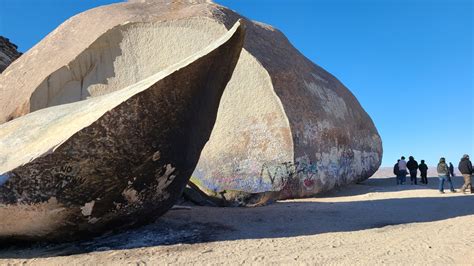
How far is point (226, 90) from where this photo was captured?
9742 mm

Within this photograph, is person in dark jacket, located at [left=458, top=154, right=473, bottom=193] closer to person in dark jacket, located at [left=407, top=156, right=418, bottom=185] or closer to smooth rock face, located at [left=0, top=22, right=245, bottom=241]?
person in dark jacket, located at [left=407, top=156, right=418, bottom=185]

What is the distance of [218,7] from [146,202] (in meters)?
6.53

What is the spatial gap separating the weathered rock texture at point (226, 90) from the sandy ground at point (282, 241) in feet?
6.46

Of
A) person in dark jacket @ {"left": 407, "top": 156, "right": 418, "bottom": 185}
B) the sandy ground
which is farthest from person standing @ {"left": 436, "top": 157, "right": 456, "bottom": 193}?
person in dark jacket @ {"left": 407, "top": 156, "right": 418, "bottom": 185}

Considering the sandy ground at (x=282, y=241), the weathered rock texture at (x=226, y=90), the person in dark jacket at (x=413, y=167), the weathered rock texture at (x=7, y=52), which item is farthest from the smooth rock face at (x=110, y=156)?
the weathered rock texture at (x=7, y=52)

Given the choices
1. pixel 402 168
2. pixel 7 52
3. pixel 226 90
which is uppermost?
pixel 7 52

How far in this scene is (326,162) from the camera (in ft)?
34.3

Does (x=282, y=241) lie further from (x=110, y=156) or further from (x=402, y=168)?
(x=402, y=168)

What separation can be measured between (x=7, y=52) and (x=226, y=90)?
33.4ft

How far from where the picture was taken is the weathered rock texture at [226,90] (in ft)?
29.8

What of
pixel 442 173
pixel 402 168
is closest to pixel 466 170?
pixel 442 173

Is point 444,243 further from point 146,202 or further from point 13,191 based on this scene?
point 13,191

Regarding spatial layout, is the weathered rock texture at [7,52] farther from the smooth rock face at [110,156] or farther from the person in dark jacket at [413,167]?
the person in dark jacket at [413,167]


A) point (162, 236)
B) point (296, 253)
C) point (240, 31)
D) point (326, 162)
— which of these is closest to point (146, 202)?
point (162, 236)
